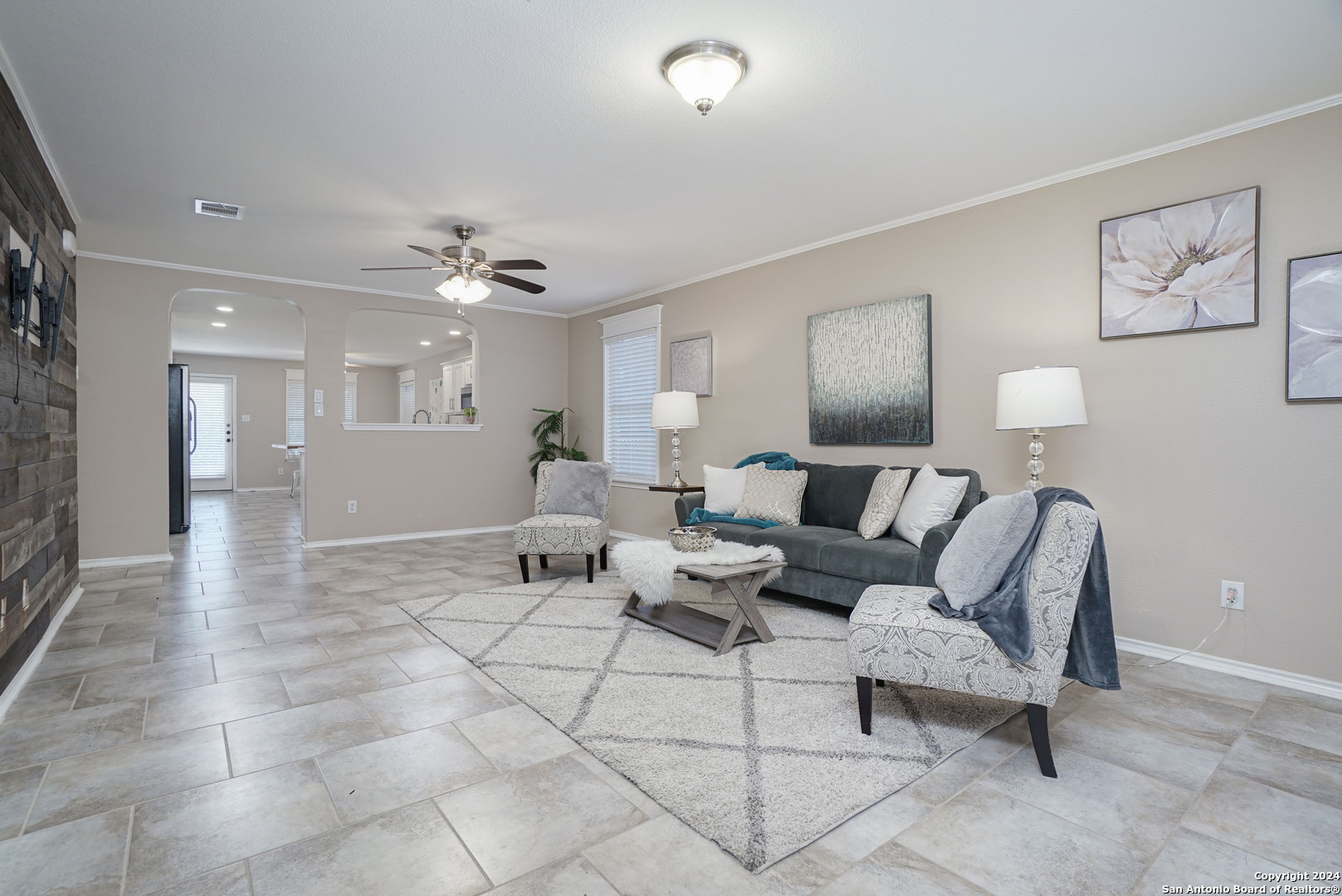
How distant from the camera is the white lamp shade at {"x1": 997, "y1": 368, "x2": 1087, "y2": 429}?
2.95m

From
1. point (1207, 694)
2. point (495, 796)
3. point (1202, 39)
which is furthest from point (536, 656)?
point (1202, 39)

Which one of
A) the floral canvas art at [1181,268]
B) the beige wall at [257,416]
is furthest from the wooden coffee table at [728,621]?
the beige wall at [257,416]

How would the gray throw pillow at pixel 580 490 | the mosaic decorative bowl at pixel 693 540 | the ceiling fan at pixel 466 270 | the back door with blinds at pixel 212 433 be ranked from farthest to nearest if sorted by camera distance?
the back door with blinds at pixel 212 433, the gray throw pillow at pixel 580 490, the ceiling fan at pixel 466 270, the mosaic decorative bowl at pixel 693 540

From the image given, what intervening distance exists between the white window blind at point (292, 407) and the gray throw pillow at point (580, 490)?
875 centimetres

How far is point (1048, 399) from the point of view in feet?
9.76

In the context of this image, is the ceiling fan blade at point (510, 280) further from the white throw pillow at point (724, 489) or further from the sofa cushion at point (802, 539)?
the sofa cushion at point (802, 539)

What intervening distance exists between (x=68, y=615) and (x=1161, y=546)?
18.8ft

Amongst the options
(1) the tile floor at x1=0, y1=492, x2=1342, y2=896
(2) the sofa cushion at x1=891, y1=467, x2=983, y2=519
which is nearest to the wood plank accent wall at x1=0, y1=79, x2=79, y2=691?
(1) the tile floor at x1=0, y1=492, x2=1342, y2=896

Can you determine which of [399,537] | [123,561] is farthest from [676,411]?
[123,561]

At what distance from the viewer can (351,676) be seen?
2744 millimetres

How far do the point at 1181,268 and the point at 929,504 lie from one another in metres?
1.55

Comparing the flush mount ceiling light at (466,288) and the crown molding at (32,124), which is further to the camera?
the flush mount ceiling light at (466,288)

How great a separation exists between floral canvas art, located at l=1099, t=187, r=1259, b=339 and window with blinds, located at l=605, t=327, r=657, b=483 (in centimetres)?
371

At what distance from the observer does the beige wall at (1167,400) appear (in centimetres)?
268
